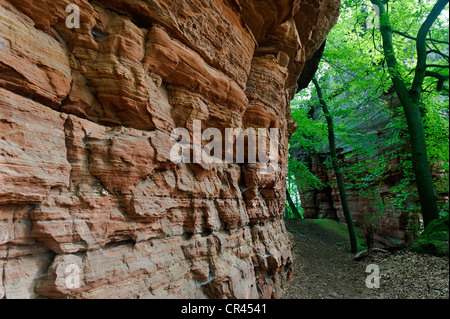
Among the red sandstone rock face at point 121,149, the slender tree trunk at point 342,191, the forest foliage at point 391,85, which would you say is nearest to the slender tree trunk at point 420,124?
the forest foliage at point 391,85

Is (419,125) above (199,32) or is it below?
below

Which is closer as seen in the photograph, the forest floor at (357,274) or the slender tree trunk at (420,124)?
the forest floor at (357,274)

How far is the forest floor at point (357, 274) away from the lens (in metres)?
4.71

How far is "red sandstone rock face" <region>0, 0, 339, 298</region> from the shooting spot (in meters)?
3.14

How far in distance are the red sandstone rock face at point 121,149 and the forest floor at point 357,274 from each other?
2452 mm

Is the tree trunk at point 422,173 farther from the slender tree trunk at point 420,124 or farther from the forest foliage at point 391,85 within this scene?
the forest foliage at point 391,85

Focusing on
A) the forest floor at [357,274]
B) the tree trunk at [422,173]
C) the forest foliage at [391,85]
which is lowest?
the forest floor at [357,274]

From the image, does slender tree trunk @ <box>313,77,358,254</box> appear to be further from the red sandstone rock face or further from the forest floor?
the red sandstone rock face

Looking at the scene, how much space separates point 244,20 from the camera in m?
6.79

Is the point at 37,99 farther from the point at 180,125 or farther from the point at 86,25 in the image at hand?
the point at 180,125

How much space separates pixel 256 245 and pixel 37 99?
6.78 m
